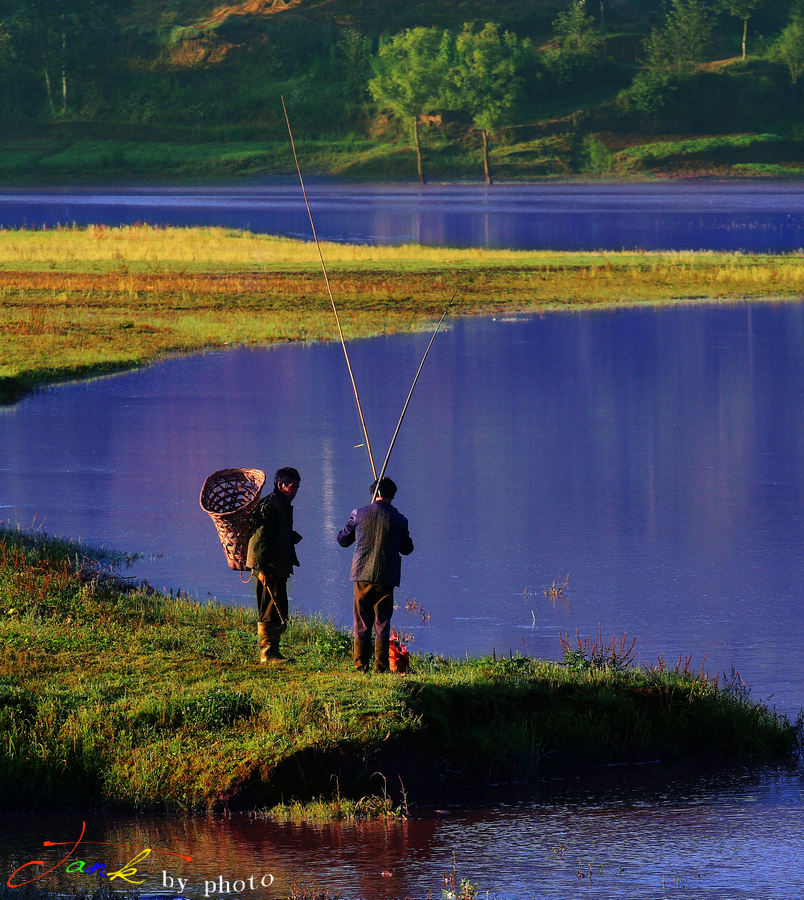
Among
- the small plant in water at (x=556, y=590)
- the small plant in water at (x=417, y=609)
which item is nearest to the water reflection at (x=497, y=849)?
the small plant in water at (x=417, y=609)

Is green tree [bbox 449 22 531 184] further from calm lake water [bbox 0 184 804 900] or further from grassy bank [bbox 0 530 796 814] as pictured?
grassy bank [bbox 0 530 796 814]

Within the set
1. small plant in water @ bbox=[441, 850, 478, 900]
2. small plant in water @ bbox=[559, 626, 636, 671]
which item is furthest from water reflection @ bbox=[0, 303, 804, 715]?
small plant in water @ bbox=[441, 850, 478, 900]

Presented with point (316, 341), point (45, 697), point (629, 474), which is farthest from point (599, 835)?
point (316, 341)

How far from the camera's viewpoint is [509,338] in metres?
41.3

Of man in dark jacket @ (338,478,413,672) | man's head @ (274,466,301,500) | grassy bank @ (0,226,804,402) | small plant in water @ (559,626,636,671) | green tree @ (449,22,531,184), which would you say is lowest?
small plant in water @ (559,626,636,671)

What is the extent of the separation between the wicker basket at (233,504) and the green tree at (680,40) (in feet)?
529

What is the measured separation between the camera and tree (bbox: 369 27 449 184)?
163m

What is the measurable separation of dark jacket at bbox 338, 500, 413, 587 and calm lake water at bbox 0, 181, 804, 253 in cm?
6078

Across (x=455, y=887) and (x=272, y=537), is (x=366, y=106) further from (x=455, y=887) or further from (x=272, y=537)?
(x=455, y=887)

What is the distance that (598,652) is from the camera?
47.8 ft

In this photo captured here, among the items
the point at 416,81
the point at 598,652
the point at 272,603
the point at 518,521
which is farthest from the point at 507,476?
the point at 416,81

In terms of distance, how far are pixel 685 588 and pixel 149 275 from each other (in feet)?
132

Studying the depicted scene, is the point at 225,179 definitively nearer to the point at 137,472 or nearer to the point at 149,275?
the point at 149,275

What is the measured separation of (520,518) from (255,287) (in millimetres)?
32448
